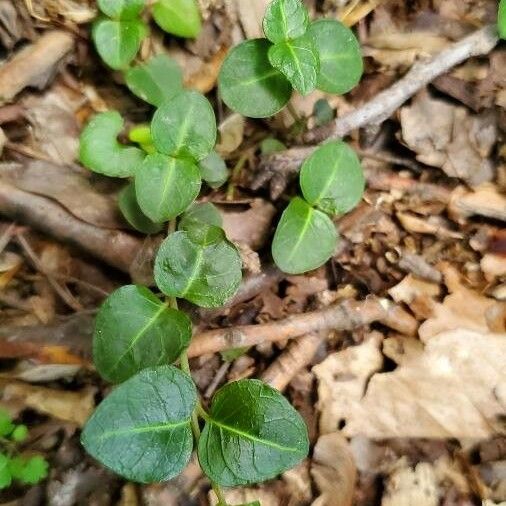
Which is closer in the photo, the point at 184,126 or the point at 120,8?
the point at 184,126

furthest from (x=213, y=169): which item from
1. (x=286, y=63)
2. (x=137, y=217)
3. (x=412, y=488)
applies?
A: (x=412, y=488)

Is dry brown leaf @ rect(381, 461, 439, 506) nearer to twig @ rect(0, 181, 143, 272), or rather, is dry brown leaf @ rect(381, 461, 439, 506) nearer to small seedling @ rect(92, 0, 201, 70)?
twig @ rect(0, 181, 143, 272)

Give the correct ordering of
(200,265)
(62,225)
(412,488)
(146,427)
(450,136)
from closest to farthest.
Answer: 1. (146,427)
2. (200,265)
3. (412,488)
4. (62,225)
5. (450,136)

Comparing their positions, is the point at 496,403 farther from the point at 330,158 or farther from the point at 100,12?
the point at 100,12

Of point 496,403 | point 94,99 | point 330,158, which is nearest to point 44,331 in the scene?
point 94,99

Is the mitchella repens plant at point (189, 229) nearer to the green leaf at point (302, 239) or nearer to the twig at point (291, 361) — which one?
the green leaf at point (302, 239)

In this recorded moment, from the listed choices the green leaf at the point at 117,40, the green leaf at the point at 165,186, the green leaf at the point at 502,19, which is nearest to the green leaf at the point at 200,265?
the green leaf at the point at 165,186

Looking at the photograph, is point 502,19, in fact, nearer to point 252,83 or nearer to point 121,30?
point 252,83

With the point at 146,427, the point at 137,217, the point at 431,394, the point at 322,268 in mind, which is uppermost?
the point at 137,217

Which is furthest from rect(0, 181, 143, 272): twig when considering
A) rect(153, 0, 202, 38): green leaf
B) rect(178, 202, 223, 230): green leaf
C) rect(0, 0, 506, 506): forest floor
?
rect(153, 0, 202, 38): green leaf
